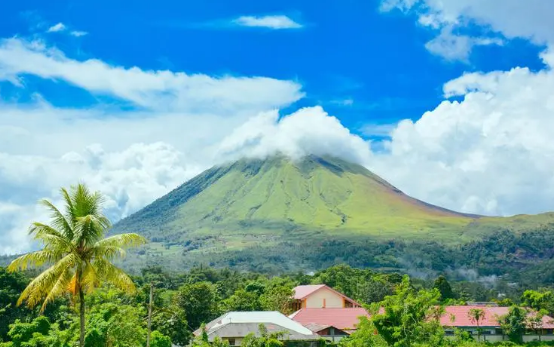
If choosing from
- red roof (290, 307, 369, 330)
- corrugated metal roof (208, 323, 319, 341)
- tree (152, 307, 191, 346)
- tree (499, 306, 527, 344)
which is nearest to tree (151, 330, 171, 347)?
corrugated metal roof (208, 323, 319, 341)

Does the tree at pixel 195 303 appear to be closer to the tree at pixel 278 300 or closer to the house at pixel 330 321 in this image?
the house at pixel 330 321

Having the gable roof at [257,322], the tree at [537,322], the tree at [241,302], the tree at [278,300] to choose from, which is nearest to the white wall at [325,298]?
the tree at [278,300]

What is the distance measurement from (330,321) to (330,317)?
1348 mm

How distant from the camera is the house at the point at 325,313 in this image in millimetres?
45625

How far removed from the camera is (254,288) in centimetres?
6506

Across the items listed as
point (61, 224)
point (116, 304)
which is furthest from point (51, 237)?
point (116, 304)

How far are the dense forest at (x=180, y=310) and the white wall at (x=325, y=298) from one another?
2.53 meters

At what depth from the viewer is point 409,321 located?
2322cm

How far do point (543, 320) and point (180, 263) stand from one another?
419 ft

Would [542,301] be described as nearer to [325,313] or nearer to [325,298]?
[325,313]

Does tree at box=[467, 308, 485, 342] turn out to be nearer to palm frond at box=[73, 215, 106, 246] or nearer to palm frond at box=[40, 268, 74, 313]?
palm frond at box=[73, 215, 106, 246]

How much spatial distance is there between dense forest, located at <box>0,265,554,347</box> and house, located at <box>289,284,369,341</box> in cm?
231

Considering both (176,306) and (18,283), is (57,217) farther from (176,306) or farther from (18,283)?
(176,306)

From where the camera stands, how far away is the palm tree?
1580cm
